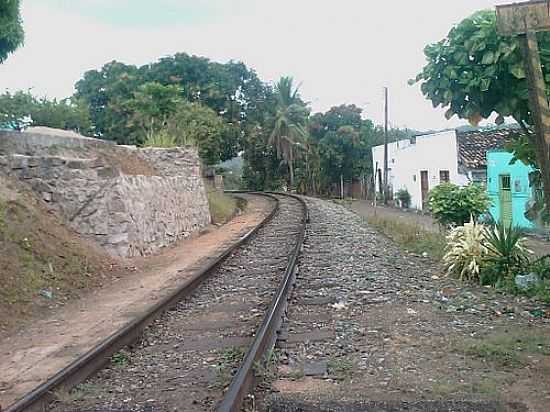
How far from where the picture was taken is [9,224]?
1002cm

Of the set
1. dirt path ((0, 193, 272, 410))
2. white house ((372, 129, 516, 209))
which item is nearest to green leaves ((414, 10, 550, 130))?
dirt path ((0, 193, 272, 410))

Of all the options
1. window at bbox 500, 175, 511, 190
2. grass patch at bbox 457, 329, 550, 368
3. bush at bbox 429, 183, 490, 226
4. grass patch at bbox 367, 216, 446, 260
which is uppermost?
window at bbox 500, 175, 511, 190

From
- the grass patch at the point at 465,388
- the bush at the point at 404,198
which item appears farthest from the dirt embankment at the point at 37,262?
the bush at the point at 404,198

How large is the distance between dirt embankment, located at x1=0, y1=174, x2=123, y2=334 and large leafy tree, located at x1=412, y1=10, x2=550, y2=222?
232 inches

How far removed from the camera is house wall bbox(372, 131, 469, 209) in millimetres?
30641

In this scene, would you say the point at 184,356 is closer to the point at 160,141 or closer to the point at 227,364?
the point at 227,364

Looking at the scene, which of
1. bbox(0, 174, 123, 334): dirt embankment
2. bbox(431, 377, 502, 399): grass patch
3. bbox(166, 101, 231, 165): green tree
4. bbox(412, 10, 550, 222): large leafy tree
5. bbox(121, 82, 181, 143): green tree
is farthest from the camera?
bbox(121, 82, 181, 143): green tree

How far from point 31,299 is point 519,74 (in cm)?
673

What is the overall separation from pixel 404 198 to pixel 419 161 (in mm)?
3243

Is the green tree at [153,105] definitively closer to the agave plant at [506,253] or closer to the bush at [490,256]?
the bush at [490,256]

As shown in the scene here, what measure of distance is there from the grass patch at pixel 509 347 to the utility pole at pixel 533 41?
1.46 meters

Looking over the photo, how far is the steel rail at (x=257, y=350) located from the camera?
4305 millimetres

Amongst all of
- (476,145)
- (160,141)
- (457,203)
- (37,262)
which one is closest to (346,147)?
(476,145)

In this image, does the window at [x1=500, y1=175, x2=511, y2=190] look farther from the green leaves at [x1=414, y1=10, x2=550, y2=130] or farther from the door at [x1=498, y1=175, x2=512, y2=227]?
the green leaves at [x1=414, y1=10, x2=550, y2=130]
